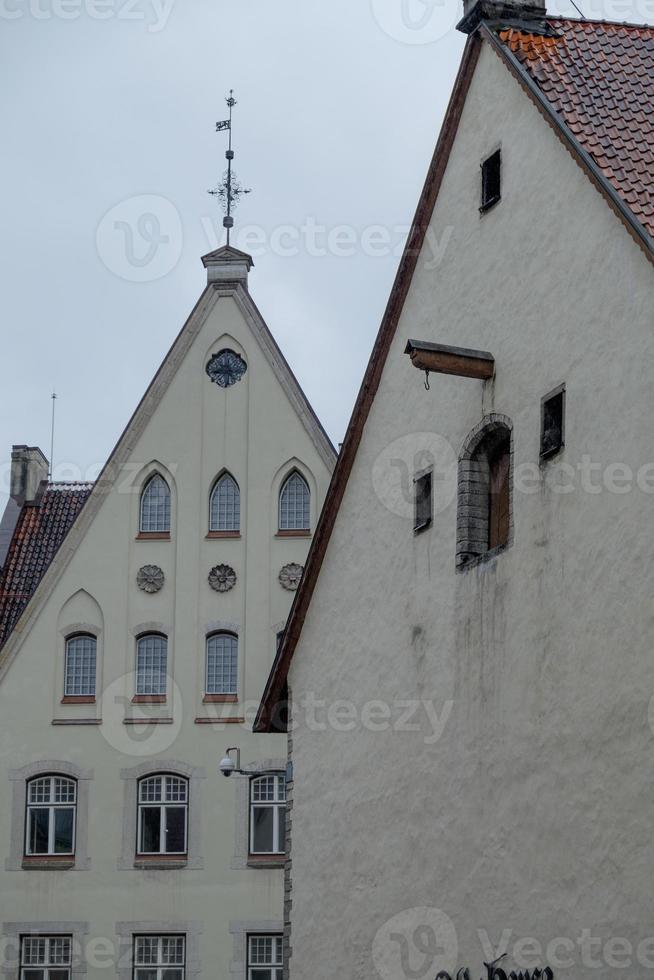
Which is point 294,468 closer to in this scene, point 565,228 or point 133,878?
point 133,878

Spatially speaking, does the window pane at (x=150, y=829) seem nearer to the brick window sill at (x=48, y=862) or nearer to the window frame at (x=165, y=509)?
the brick window sill at (x=48, y=862)

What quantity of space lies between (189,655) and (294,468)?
13.8 ft

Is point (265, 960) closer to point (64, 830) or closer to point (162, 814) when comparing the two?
point (162, 814)

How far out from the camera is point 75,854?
124 feet

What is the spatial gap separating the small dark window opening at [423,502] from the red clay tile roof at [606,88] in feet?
15.8

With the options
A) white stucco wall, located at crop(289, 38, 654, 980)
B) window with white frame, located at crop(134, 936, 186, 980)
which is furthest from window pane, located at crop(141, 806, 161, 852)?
white stucco wall, located at crop(289, 38, 654, 980)

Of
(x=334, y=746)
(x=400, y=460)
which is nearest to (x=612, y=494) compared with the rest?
(x=400, y=460)

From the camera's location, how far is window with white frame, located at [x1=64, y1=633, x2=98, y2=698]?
3869 cm

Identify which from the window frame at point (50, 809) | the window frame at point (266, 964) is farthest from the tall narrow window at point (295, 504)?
the window frame at point (266, 964)

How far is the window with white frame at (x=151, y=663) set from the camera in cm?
3850

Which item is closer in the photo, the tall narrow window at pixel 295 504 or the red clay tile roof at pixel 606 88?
the red clay tile roof at pixel 606 88

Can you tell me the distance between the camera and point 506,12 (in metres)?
25.1

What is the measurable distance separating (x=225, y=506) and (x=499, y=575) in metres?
17.2

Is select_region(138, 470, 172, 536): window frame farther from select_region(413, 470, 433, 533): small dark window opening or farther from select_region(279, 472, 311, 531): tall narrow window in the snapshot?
select_region(413, 470, 433, 533): small dark window opening
